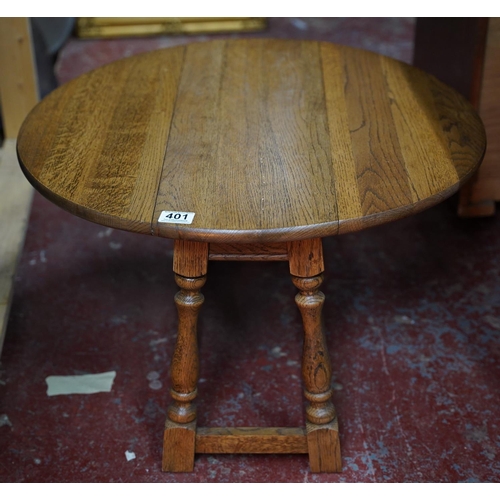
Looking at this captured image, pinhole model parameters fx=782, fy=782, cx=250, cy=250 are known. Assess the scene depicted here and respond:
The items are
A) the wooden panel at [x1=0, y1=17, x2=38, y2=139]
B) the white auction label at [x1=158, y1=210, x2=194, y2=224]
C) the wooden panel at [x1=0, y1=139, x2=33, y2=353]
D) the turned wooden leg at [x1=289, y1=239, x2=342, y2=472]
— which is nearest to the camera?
the white auction label at [x1=158, y1=210, x2=194, y2=224]

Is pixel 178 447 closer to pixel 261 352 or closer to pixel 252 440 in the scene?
pixel 252 440

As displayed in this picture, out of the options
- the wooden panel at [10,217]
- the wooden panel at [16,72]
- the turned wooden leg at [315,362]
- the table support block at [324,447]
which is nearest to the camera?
the turned wooden leg at [315,362]

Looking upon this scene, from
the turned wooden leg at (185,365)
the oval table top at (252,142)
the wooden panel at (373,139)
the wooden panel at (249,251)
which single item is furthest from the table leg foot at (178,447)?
the wooden panel at (373,139)

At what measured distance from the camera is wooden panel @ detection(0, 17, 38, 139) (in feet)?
9.84

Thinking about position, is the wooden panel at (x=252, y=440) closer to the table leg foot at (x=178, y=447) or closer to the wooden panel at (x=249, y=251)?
the table leg foot at (x=178, y=447)

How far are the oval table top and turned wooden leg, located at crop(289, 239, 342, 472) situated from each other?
133mm

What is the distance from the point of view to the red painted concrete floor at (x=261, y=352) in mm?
1939

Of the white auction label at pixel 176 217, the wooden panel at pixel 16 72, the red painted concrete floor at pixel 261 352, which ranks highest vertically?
the white auction label at pixel 176 217

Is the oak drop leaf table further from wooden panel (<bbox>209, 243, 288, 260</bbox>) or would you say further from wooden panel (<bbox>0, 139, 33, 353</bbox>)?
wooden panel (<bbox>0, 139, 33, 353</bbox>)

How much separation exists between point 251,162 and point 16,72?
1666mm

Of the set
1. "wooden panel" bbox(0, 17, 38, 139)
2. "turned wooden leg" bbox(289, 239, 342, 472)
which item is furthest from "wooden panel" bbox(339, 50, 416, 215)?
"wooden panel" bbox(0, 17, 38, 139)

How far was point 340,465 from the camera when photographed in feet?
6.21

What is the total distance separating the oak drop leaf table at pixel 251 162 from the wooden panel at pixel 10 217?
1.96 ft

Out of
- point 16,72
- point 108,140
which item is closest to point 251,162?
point 108,140
